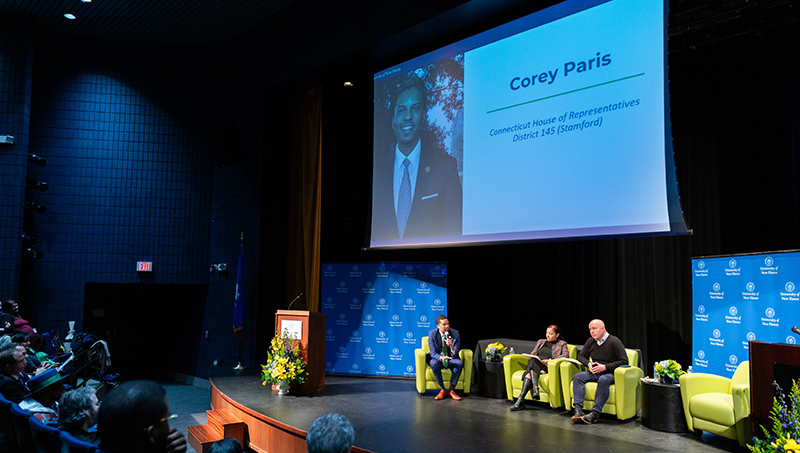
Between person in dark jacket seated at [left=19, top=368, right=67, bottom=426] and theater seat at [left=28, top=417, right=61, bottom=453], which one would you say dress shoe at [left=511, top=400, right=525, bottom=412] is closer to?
person in dark jacket seated at [left=19, top=368, right=67, bottom=426]

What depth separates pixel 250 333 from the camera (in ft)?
26.2

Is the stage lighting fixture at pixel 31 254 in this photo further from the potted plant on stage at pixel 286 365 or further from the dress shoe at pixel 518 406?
the dress shoe at pixel 518 406

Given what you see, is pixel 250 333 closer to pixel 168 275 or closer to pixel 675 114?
pixel 168 275

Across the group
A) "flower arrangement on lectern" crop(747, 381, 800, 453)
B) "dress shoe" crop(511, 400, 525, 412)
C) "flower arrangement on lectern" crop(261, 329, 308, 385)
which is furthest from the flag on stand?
"flower arrangement on lectern" crop(747, 381, 800, 453)

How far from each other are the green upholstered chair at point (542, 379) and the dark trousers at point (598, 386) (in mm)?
291

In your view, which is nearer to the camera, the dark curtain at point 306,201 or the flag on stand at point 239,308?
the flag on stand at point 239,308

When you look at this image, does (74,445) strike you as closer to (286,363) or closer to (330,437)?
(330,437)

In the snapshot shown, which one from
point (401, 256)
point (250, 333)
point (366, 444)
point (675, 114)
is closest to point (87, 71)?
point (250, 333)

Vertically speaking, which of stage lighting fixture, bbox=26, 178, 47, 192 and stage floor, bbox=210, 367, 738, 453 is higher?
stage lighting fixture, bbox=26, 178, 47, 192

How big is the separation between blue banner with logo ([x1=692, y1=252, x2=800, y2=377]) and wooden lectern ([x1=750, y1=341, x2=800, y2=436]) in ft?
3.67

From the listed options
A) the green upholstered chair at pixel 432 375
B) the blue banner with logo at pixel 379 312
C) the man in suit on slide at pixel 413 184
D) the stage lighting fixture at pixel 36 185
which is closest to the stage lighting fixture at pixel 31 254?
the stage lighting fixture at pixel 36 185

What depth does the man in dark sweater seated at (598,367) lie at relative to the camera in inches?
199

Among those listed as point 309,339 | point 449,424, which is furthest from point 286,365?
point 449,424

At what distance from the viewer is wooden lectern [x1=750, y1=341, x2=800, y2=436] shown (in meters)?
3.53
